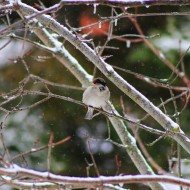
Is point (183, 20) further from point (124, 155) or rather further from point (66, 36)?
point (66, 36)

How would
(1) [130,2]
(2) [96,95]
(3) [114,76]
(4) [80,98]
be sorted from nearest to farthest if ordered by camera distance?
(1) [130,2] < (3) [114,76] < (2) [96,95] < (4) [80,98]

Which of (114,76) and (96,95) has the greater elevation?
(114,76)

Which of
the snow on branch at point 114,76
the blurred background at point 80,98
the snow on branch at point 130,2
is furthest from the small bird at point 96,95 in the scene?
the blurred background at point 80,98

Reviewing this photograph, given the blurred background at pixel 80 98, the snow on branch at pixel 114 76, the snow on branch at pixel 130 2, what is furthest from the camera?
the blurred background at pixel 80 98

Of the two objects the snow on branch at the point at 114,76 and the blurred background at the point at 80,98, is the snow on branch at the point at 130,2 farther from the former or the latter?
the blurred background at the point at 80,98

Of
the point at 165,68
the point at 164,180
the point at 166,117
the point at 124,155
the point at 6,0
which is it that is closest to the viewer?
the point at 164,180

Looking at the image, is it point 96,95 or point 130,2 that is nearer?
point 130,2

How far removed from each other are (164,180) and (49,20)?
2036 millimetres

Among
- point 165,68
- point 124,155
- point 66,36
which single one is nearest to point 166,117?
point 66,36

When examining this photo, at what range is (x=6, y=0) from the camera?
9.41ft

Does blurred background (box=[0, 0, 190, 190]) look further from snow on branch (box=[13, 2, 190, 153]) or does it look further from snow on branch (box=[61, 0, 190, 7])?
snow on branch (box=[61, 0, 190, 7])

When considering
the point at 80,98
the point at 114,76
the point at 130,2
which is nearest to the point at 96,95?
the point at 114,76

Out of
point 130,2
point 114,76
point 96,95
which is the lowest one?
point 96,95

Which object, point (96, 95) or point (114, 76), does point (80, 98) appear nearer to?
point (96, 95)
